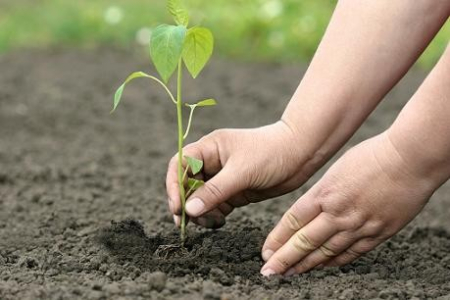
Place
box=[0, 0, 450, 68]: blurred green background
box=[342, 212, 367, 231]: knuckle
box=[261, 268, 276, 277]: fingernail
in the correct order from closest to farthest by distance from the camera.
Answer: box=[342, 212, 367, 231]: knuckle → box=[261, 268, 276, 277]: fingernail → box=[0, 0, 450, 68]: blurred green background

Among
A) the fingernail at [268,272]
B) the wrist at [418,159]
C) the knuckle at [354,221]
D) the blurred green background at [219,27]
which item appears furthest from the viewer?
the blurred green background at [219,27]

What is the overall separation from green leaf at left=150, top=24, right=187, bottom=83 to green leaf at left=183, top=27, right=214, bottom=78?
125mm

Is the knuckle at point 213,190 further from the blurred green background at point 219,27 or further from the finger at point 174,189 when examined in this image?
the blurred green background at point 219,27

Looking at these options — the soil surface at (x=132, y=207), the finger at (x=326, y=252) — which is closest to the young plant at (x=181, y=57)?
the soil surface at (x=132, y=207)

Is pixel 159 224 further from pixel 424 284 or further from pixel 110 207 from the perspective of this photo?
pixel 424 284

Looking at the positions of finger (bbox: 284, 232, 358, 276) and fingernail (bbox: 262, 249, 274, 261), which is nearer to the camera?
finger (bbox: 284, 232, 358, 276)

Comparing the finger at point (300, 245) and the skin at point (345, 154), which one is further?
the finger at point (300, 245)

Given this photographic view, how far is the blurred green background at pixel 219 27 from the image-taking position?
6285mm

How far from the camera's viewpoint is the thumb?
2246mm

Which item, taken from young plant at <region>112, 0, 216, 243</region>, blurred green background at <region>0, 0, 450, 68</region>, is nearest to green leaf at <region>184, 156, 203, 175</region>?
young plant at <region>112, 0, 216, 243</region>

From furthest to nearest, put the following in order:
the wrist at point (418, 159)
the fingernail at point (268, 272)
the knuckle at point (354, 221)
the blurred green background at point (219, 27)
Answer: the blurred green background at point (219, 27) < the fingernail at point (268, 272) < the knuckle at point (354, 221) < the wrist at point (418, 159)

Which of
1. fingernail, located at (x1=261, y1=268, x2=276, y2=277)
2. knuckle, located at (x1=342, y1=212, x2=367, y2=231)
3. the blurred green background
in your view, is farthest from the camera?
the blurred green background

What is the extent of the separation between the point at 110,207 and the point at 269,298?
1148mm

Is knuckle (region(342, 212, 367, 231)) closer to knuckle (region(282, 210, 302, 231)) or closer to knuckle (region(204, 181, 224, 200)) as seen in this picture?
knuckle (region(282, 210, 302, 231))
